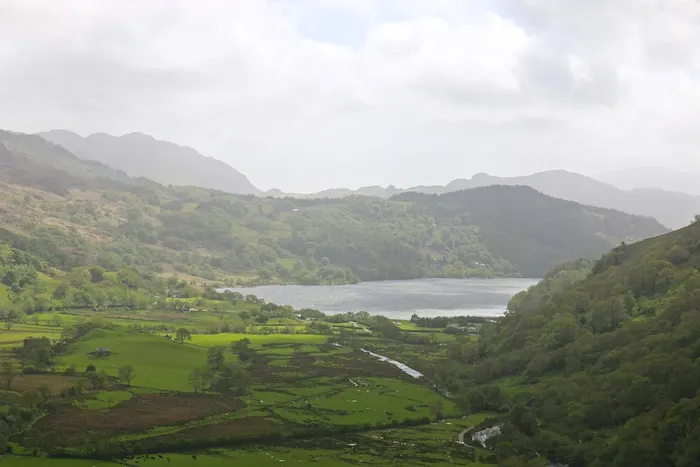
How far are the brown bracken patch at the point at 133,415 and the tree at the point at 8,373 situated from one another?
15.2 metres

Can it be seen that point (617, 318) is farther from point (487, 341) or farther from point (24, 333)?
point (24, 333)

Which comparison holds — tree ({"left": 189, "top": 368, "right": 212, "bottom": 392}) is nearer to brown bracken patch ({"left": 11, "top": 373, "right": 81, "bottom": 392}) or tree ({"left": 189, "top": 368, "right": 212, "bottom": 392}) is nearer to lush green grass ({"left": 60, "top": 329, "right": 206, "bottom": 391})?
lush green grass ({"left": 60, "top": 329, "right": 206, "bottom": 391})

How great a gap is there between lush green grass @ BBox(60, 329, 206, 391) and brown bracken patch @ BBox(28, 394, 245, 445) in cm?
915

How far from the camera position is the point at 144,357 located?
139875 millimetres

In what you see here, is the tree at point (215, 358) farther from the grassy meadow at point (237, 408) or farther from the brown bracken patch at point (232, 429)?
the brown bracken patch at point (232, 429)

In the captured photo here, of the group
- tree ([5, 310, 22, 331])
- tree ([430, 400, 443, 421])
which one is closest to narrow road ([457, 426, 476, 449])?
tree ([430, 400, 443, 421])

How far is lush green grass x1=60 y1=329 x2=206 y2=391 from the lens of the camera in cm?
12450

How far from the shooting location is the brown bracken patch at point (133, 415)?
90938 millimetres

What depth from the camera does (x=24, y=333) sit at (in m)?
162

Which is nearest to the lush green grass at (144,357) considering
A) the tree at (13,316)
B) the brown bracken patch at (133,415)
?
the brown bracken patch at (133,415)

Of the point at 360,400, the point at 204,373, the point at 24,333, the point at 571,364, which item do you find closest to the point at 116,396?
the point at 204,373

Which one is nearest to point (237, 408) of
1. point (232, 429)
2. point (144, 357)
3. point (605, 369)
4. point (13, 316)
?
point (232, 429)

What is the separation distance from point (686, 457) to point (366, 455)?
124ft

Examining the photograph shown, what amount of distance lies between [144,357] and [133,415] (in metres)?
41.2
